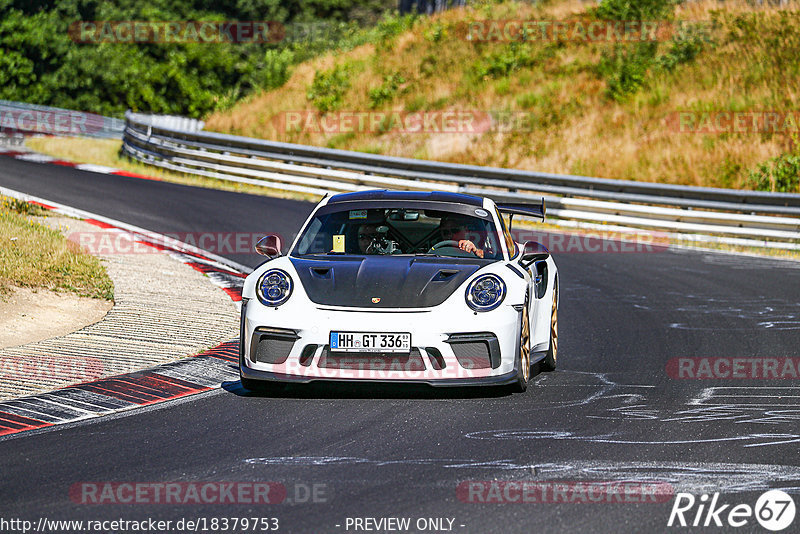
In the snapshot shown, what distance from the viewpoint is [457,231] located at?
8609 mm

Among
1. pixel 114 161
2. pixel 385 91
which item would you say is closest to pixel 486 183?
pixel 114 161

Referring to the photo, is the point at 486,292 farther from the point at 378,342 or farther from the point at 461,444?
the point at 461,444

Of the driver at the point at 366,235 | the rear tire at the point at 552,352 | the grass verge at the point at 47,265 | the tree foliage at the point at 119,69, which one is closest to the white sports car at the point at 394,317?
the driver at the point at 366,235

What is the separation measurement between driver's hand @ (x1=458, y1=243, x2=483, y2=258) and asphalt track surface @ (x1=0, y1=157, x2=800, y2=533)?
1020mm

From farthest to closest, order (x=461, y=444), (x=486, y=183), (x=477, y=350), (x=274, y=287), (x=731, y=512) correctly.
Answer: (x=486, y=183)
(x=274, y=287)
(x=477, y=350)
(x=461, y=444)
(x=731, y=512)

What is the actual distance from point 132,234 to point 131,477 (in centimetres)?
1042

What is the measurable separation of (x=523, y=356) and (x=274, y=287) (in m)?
1.71

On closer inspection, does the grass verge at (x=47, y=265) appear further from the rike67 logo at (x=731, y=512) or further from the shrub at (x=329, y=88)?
the shrub at (x=329, y=88)

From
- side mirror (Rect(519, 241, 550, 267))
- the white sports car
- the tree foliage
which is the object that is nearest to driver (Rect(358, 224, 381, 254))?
the white sports car

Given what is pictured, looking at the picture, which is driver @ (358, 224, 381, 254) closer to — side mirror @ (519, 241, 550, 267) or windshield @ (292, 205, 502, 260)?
windshield @ (292, 205, 502, 260)

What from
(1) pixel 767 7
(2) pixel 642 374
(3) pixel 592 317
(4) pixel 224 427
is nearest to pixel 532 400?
(2) pixel 642 374

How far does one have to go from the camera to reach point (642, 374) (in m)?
8.55

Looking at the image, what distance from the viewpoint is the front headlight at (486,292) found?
7.37 m

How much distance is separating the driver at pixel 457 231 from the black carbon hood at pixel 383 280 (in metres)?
0.39
